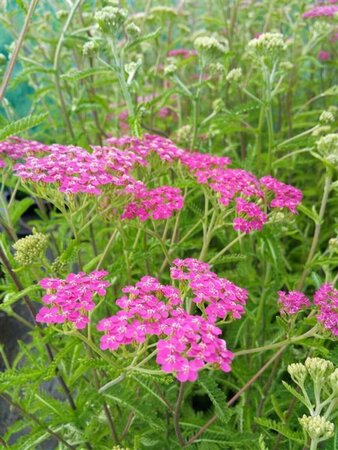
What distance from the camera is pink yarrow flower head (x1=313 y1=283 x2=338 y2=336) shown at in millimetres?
1560

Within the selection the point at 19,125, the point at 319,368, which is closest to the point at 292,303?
the point at 319,368

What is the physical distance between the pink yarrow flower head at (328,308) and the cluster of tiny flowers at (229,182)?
337 millimetres

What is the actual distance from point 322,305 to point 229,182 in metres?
0.58

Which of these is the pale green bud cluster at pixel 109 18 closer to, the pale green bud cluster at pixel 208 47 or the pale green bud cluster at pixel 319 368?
the pale green bud cluster at pixel 208 47

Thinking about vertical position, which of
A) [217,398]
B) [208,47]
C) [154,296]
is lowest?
[217,398]

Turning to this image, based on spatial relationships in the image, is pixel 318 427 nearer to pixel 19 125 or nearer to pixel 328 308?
pixel 328 308

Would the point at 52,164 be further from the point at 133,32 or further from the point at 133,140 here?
the point at 133,32

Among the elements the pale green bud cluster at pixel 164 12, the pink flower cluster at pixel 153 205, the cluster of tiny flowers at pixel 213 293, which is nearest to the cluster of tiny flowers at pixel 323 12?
the pale green bud cluster at pixel 164 12

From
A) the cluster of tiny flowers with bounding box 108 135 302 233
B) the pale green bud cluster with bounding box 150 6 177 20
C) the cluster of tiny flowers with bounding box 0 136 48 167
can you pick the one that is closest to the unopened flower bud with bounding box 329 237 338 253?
the cluster of tiny flowers with bounding box 108 135 302 233

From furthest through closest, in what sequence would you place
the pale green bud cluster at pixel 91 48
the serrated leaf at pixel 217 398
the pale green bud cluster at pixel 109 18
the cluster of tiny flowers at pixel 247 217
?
the pale green bud cluster at pixel 91 48 → the pale green bud cluster at pixel 109 18 → the cluster of tiny flowers at pixel 247 217 → the serrated leaf at pixel 217 398

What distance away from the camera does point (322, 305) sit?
1.62 m

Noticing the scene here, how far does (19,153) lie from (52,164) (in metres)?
0.32

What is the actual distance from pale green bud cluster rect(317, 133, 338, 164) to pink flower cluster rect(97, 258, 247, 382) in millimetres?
748

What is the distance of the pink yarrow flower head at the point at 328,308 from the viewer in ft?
5.12
